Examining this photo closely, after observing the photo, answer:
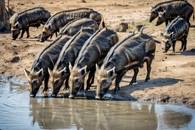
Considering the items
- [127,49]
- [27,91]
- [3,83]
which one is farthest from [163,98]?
[3,83]

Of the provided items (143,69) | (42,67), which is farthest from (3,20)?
(42,67)

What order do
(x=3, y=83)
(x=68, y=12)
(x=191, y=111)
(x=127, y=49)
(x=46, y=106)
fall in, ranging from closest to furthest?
(x=191, y=111) → (x=46, y=106) → (x=127, y=49) → (x=3, y=83) → (x=68, y=12)

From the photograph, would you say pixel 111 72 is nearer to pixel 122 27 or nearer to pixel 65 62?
pixel 65 62

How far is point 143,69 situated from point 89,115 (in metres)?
5.02

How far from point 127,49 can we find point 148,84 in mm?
1250

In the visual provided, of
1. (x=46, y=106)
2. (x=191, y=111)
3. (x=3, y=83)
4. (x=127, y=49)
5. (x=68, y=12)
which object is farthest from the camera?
(x=68, y=12)

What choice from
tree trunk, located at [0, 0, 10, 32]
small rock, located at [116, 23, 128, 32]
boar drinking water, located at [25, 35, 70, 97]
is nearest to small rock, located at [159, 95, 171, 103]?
boar drinking water, located at [25, 35, 70, 97]

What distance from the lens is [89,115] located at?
50.6ft

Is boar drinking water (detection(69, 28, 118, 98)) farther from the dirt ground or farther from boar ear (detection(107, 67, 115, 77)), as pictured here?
the dirt ground

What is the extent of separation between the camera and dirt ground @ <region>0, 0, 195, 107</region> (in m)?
16.8

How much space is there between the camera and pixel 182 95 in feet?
54.0

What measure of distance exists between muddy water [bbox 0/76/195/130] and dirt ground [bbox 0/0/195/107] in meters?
0.86

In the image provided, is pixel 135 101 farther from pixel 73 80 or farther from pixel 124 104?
pixel 73 80

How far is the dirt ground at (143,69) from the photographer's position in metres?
16.8
